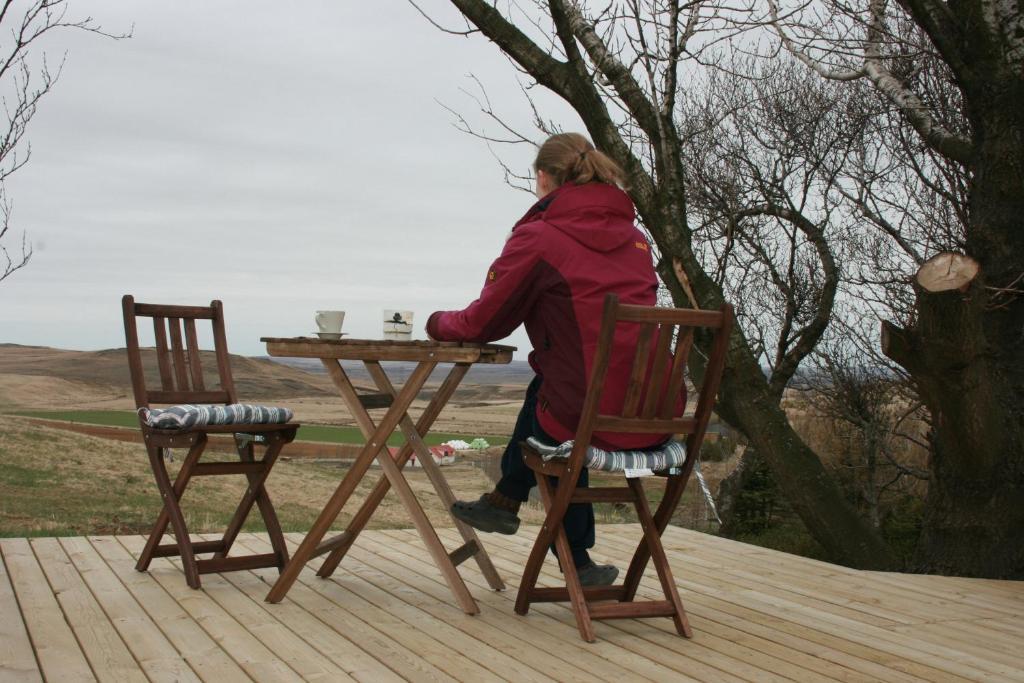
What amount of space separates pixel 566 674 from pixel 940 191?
551cm

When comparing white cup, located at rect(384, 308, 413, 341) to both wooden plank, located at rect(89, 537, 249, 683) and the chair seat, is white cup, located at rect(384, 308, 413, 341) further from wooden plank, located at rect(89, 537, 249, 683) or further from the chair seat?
wooden plank, located at rect(89, 537, 249, 683)

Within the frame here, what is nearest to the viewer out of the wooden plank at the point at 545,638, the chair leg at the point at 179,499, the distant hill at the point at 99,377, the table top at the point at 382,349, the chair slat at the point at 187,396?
the wooden plank at the point at 545,638

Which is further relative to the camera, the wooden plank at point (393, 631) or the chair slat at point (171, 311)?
the chair slat at point (171, 311)

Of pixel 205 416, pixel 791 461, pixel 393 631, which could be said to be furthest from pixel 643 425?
pixel 791 461

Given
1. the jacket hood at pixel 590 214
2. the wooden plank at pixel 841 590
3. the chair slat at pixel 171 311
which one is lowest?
the wooden plank at pixel 841 590

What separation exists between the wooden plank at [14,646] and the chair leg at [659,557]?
5.30ft

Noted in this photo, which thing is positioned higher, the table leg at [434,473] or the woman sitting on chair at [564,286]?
the woman sitting on chair at [564,286]

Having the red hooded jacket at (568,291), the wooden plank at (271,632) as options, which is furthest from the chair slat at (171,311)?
the red hooded jacket at (568,291)

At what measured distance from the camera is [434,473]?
3.32m

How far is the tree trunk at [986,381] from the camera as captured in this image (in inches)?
188

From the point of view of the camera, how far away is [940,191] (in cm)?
699

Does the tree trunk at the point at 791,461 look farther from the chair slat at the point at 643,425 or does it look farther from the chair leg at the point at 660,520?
the chair slat at the point at 643,425

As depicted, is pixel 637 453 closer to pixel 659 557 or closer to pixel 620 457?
pixel 620 457

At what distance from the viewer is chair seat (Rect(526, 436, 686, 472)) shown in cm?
286
